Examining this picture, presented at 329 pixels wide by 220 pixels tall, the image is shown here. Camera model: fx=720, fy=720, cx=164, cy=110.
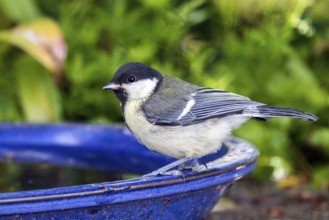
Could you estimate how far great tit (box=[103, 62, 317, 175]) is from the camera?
275cm

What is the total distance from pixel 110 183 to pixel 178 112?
0.58m

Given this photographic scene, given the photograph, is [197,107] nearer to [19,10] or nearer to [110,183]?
[110,183]

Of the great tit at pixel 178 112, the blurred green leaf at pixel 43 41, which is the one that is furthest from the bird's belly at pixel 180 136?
the blurred green leaf at pixel 43 41

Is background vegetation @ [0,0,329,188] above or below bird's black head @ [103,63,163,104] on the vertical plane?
above

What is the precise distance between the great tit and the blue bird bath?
0.12 metres

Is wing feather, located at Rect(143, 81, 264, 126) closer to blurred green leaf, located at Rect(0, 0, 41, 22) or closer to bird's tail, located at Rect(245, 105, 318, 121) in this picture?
bird's tail, located at Rect(245, 105, 318, 121)

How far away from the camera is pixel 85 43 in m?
4.86

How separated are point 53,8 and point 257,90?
1720 millimetres

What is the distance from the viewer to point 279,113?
2770 mm

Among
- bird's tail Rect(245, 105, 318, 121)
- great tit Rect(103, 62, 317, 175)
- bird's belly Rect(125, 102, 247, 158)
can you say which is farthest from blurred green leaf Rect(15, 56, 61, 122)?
bird's tail Rect(245, 105, 318, 121)

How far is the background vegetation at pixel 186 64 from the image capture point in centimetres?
469

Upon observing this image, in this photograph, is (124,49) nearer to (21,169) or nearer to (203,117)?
(21,169)

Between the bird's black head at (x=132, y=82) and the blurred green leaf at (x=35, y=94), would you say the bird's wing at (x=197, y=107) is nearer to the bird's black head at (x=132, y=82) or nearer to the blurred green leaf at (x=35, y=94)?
the bird's black head at (x=132, y=82)

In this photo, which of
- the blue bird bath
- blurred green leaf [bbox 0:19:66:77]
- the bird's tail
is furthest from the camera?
blurred green leaf [bbox 0:19:66:77]
